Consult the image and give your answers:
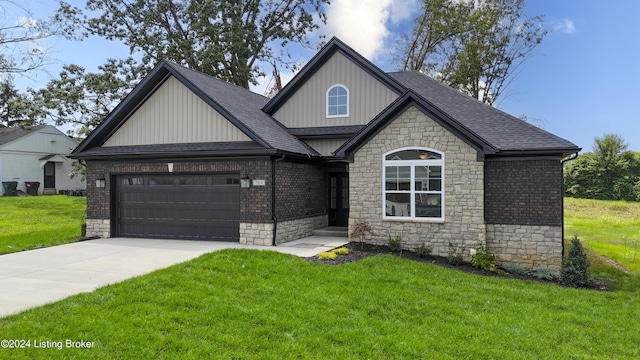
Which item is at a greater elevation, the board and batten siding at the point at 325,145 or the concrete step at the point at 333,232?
the board and batten siding at the point at 325,145

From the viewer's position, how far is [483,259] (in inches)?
424

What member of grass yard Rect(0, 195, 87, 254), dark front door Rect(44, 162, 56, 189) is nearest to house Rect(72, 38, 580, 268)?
grass yard Rect(0, 195, 87, 254)

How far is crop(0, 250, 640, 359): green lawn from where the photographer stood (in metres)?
5.39

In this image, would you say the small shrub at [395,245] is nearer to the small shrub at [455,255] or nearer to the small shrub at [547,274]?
the small shrub at [455,255]

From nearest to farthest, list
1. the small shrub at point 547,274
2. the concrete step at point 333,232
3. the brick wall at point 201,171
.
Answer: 1. the small shrub at point 547,274
2. the brick wall at point 201,171
3. the concrete step at point 333,232

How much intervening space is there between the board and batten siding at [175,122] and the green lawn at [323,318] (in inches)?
223

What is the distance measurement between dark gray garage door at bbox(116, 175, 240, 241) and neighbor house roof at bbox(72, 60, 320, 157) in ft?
3.64

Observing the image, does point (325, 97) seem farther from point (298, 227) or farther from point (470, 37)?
point (470, 37)

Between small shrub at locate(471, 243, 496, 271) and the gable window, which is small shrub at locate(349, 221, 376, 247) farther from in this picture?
the gable window

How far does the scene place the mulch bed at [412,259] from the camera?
10125mm

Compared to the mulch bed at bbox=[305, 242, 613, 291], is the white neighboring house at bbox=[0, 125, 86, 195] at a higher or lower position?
higher

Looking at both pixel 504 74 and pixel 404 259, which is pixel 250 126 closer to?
Answer: pixel 404 259

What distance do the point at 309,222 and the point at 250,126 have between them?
392 cm

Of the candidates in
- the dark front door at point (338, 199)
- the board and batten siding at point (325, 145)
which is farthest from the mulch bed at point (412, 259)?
the board and batten siding at point (325, 145)
